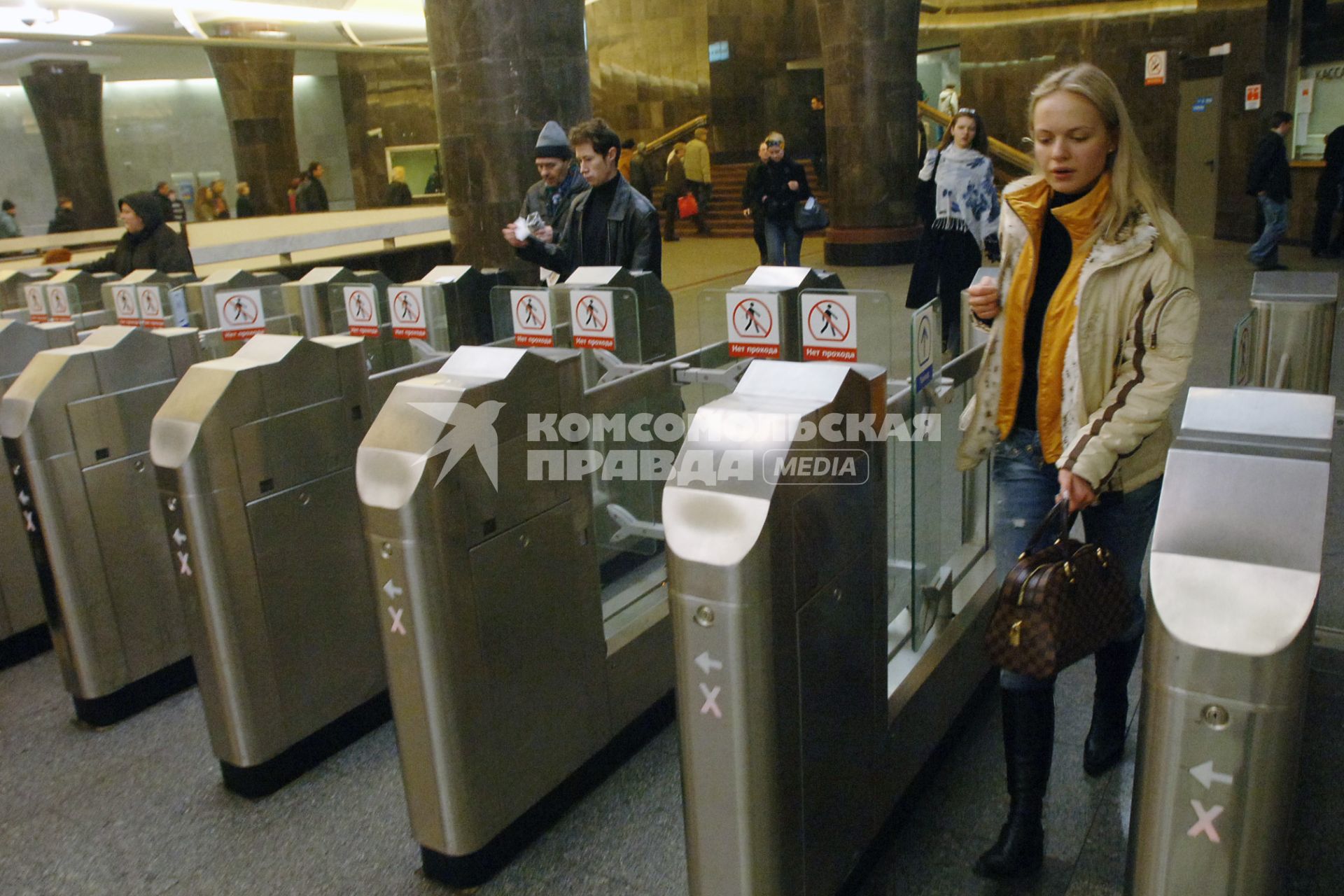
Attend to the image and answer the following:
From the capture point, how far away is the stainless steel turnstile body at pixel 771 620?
1554 millimetres

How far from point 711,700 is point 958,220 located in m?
4.10

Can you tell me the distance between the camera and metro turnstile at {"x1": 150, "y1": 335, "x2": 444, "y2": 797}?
2.38 m

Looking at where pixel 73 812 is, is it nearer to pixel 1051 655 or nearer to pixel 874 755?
pixel 874 755

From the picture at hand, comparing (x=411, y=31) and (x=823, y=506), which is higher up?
(x=411, y=31)

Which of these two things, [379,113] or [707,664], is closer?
[707,664]

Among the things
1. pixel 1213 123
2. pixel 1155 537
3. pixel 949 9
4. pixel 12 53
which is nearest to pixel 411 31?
pixel 12 53

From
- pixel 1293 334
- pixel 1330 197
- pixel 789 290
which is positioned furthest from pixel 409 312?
pixel 1330 197

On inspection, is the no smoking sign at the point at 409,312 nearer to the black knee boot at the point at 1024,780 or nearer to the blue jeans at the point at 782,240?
the black knee boot at the point at 1024,780

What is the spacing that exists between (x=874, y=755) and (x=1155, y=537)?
89 cm

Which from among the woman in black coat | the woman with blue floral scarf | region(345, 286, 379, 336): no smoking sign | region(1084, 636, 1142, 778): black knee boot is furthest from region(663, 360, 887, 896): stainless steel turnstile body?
the woman in black coat

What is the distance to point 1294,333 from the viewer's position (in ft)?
8.43

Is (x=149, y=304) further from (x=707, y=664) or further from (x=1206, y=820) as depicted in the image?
(x=1206, y=820)

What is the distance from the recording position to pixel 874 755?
202 cm

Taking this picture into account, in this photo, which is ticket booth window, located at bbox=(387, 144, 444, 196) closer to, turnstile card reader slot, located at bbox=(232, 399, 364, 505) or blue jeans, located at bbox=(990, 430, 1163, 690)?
turnstile card reader slot, located at bbox=(232, 399, 364, 505)
